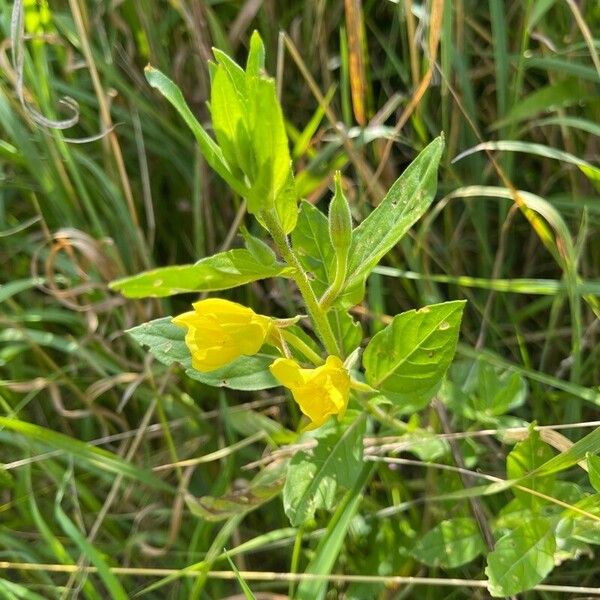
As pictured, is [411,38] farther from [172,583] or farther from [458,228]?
[172,583]

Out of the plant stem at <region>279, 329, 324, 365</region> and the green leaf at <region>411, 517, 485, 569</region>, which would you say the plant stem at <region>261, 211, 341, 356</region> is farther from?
the green leaf at <region>411, 517, 485, 569</region>

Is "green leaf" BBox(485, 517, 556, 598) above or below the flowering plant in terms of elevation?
below

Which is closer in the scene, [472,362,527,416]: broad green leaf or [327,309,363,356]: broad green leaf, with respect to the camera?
[327,309,363,356]: broad green leaf

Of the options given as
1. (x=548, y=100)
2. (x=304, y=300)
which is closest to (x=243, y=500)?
(x=304, y=300)

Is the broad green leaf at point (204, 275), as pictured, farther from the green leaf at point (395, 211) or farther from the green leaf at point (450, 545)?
the green leaf at point (450, 545)

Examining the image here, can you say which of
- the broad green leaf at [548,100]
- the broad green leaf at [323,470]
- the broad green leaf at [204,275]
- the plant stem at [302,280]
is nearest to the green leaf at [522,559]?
the broad green leaf at [323,470]

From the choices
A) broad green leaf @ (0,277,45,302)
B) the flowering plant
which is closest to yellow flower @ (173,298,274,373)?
the flowering plant

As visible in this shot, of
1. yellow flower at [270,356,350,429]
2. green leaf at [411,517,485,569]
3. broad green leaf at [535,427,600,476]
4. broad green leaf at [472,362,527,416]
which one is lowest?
green leaf at [411,517,485,569]
